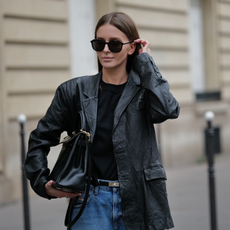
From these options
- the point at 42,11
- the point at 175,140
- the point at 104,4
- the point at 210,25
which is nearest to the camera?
the point at 42,11

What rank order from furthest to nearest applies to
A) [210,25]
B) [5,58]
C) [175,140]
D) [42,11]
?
[210,25] → [175,140] → [42,11] → [5,58]

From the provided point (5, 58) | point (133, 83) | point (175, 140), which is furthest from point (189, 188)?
point (133, 83)

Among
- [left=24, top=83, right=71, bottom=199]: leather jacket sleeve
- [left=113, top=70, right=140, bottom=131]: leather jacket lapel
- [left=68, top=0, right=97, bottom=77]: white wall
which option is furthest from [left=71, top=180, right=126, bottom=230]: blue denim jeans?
[left=68, top=0, right=97, bottom=77]: white wall

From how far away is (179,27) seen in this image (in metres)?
10.1

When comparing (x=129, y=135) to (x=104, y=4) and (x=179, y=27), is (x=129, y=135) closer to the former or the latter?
(x=104, y=4)

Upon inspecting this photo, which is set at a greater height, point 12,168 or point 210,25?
point 210,25

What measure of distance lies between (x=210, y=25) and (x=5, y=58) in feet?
20.3

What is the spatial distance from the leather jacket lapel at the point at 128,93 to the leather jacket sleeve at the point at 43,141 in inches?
12.5

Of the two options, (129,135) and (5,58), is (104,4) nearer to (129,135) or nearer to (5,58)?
(5,58)

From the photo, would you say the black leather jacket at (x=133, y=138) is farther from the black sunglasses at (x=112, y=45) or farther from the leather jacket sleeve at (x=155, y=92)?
the black sunglasses at (x=112, y=45)

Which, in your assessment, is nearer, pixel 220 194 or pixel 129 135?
pixel 129 135

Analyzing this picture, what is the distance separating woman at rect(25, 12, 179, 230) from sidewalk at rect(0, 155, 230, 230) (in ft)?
10.1

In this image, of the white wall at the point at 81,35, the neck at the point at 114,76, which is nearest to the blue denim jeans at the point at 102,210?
the neck at the point at 114,76

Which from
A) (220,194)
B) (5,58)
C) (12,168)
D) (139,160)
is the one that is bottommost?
(220,194)
